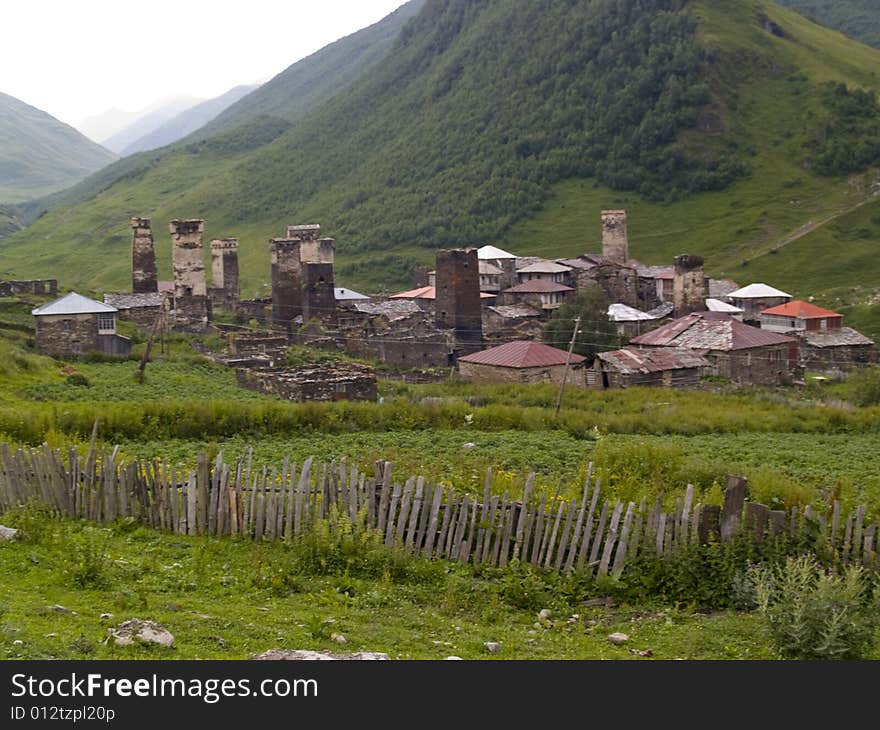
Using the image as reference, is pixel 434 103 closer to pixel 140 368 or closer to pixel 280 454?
pixel 140 368

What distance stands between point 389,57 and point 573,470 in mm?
143195

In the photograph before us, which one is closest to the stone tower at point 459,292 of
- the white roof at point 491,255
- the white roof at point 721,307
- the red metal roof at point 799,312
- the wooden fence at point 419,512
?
the white roof at point 721,307

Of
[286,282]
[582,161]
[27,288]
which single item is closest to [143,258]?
[27,288]

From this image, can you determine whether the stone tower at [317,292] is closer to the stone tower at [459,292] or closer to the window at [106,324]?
the stone tower at [459,292]

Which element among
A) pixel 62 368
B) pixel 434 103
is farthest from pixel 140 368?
pixel 434 103

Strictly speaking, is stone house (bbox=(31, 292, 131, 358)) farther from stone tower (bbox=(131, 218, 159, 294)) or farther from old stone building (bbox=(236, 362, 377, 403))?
stone tower (bbox=(131, 218, 159, 294))

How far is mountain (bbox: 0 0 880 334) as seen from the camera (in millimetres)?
86062

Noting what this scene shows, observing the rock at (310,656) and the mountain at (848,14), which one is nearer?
the rock at (310,656)

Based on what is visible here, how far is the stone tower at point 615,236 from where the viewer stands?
68.6 m

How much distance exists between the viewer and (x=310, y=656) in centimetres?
802

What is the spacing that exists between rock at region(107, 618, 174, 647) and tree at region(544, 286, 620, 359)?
36.1m

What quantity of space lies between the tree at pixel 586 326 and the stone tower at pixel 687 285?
3570mm

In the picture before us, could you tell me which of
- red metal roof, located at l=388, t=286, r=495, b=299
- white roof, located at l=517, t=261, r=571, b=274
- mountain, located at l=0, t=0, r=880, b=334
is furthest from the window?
mountain, located at l=0, t=0, r=880, b=334

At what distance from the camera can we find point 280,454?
1977 cm
